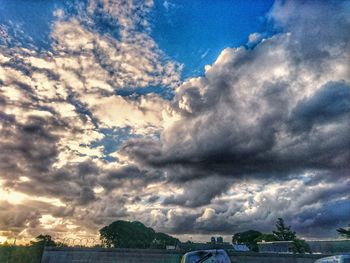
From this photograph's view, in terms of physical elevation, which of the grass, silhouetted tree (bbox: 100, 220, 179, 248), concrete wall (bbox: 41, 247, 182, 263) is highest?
silhouetted tree (bbox: 100, 220, 179, 248)

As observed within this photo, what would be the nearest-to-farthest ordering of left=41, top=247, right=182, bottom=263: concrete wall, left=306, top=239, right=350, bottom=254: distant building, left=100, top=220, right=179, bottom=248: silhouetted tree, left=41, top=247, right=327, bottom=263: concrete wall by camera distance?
left=41, top=247, right=327, bottom=263: concrete wall < left=41, top=247, right=182, bottom=263: concrete wall < left=306, top=239, right=350, bottom=254: distant building < left=100, top=220, right=179, bottom=248: silhouetted tree

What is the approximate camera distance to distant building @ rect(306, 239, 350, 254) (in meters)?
47.4

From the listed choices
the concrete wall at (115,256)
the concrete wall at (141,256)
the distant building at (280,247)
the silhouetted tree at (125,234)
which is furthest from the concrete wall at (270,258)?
the silhouetted tree at (125,234)

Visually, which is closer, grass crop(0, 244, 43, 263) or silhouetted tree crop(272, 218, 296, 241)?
grass crop(0, 244, 43, 263)

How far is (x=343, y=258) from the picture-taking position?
9.91m

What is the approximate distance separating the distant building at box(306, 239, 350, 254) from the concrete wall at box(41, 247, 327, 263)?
2266cm

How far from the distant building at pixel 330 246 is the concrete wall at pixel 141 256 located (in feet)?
74.3

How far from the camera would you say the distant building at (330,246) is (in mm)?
47406

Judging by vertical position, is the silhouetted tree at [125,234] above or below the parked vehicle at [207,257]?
above

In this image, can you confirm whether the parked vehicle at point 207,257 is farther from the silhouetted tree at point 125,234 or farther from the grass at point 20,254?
the silhouetted tree at point 125,234

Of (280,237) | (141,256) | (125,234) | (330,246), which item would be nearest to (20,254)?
(141,256)

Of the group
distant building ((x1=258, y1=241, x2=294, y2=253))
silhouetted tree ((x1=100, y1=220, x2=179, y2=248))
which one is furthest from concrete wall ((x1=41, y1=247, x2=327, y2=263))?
silhouetted tree ((x1=100, y1=220, x2=179, y2=248))

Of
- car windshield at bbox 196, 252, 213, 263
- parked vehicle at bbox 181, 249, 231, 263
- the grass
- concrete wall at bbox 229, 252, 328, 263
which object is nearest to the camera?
car windshield at bbox 196, 252, 213, 263

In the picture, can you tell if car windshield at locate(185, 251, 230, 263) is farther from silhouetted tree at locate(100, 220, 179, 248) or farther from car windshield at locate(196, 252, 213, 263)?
silhouetted tree at locate(100, 220, 179, 248)
